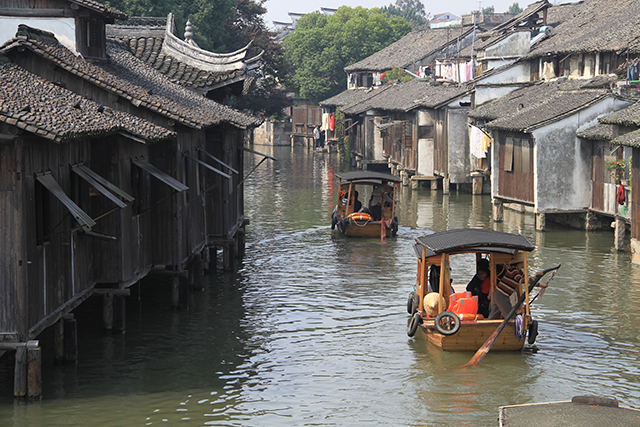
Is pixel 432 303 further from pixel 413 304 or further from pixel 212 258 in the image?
pixel 212 258

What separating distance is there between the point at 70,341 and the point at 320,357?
13.6 feet

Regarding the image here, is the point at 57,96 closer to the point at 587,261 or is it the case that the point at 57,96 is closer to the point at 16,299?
the point at 16,299

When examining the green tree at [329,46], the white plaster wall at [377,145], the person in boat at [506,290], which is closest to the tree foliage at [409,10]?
the green tree at [329,46]

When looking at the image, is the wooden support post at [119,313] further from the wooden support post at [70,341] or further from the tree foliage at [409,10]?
the tree foliage at [409,10]

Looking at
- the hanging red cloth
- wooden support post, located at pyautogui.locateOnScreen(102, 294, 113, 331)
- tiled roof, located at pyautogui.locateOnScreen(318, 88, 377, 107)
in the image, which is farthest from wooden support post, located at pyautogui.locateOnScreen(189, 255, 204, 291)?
tiled roof, located at pyautogui.locateOnScreen(318, 88, 377, 107)

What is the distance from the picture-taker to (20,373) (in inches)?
456

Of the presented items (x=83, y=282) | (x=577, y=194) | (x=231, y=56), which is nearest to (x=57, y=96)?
(x=83, y=282)

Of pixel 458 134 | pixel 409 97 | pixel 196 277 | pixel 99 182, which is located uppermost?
pixel 409 97

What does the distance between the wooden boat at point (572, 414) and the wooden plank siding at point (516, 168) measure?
67.3ft

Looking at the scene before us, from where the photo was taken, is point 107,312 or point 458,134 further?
point 458,134

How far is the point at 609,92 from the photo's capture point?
2698 cm

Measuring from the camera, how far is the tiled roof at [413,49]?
63.9 metres

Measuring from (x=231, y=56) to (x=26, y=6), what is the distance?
6.82 metres

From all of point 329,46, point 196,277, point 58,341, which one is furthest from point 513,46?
point 329,46
